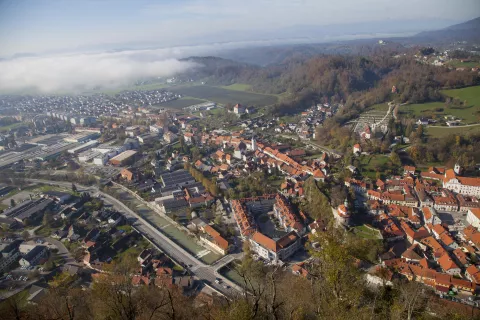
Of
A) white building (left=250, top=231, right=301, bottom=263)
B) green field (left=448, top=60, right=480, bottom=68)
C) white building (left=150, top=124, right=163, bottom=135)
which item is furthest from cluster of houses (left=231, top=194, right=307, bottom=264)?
green field (left=448, top=60, right=480, bottom=68)

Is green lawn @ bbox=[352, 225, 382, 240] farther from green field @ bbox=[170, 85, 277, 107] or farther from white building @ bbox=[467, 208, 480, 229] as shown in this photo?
green field @ bbox=[170, 85, 277, 107]

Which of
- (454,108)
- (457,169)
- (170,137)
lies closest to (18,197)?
(170,137)

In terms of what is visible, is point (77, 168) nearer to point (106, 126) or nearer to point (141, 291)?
point (106, 126)

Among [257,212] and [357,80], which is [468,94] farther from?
[257,212]

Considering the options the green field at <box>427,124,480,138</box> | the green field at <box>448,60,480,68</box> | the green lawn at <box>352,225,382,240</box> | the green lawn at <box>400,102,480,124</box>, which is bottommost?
the green lawn at <box>352,225,382,240</box>

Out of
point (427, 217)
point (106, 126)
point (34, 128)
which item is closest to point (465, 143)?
point (427, 217)

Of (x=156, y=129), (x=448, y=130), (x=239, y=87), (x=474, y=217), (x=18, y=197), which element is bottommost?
(x=18, y=197)

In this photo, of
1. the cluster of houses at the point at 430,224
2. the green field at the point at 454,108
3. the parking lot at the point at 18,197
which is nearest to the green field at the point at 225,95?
the green field at the point at 454,108
